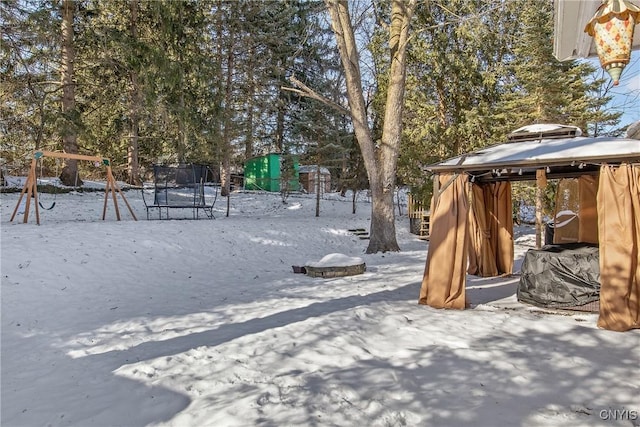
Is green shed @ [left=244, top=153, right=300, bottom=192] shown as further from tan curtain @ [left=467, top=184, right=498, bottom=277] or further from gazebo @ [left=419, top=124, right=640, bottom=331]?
gazebo @ [left=419, top=124, right=640, bottom=331]

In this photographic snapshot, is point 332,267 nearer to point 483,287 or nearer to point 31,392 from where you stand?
point 483,287

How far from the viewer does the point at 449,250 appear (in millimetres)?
5160

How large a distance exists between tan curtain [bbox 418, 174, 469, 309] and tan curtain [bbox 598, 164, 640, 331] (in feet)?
5.00

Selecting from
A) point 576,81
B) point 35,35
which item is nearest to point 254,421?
point 35,35

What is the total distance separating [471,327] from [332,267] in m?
3.15

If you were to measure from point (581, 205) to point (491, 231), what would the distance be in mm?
1640

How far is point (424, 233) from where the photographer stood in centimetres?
1341

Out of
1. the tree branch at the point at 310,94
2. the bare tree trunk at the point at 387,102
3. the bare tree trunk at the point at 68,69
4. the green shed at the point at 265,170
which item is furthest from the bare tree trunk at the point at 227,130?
the bare tree trunk at the point at 387,102

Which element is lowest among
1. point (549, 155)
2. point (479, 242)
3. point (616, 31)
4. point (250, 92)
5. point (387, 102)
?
point (479, 242)

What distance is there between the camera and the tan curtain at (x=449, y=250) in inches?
201

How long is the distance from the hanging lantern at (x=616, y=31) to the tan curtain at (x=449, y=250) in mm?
2694

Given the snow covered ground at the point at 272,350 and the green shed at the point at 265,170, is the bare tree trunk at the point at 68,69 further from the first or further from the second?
the green shed at the point at 265,170

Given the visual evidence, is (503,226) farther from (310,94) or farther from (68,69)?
(68,69)

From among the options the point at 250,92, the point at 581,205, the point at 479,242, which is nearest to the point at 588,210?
the point at 581,205
